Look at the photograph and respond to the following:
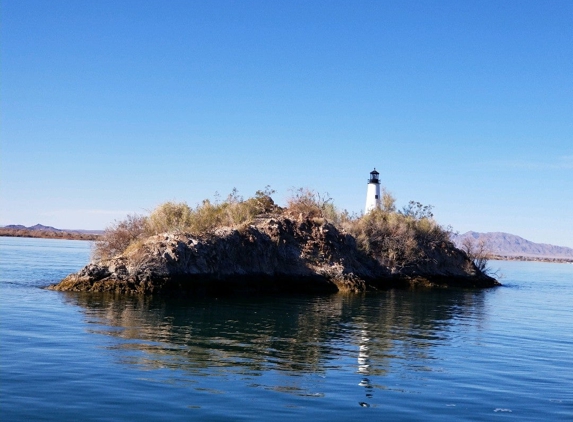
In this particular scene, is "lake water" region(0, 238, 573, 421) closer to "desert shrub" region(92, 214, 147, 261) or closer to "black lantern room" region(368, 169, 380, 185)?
"desert shrub" region(92, 214, 147, 261)

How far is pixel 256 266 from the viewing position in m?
39.6

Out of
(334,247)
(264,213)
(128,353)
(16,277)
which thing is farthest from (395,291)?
(128,353)

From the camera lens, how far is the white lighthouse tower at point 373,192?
6075 centimetres

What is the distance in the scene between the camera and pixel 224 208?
145 ft

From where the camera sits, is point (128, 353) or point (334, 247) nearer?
point (128, 353)

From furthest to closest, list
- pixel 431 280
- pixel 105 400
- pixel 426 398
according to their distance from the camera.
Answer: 1. pixel 431 280
2. pixel 426 398
3. pixel 105 400

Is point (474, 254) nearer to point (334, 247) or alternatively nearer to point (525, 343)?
point (334, 247)

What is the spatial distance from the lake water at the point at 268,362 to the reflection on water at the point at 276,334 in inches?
2.9

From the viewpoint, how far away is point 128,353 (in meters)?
16.0

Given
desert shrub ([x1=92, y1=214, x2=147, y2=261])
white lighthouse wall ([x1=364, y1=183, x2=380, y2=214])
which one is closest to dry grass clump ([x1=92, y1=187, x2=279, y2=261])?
desert shrub ([x1=92, y1=214, x2=147, y2=261])

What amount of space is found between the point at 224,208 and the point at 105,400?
3274cm

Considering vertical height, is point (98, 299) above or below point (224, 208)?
below

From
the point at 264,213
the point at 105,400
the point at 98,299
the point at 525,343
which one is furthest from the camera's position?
the point at 264,213

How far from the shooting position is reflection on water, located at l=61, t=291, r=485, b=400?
15.1m
